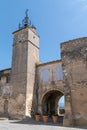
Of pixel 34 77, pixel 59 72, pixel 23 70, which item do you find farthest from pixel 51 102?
pixel 23 70

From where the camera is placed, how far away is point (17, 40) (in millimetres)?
22188

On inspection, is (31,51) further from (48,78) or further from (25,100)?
(25,100)

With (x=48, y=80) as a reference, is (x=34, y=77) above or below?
above

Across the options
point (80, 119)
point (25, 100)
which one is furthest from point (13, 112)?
point (80, 119)

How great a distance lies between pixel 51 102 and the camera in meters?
22.7

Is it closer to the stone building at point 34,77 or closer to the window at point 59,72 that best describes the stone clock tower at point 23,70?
the stone building at point 34,77

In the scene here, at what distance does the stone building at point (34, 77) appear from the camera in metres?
14.6

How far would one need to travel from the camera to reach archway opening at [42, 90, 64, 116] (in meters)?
20.4

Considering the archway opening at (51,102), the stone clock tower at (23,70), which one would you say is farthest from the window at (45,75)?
the archway opening at (51,102)

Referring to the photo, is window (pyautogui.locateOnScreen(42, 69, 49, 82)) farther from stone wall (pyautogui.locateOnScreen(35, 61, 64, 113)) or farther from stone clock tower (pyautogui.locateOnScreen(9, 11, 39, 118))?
stone clock tower (pyautogui.locateOnScreen(9, 11, 39, 118))

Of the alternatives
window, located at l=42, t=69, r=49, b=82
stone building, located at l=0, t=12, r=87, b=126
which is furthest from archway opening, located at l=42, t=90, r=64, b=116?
window, located at l=42, t=69, r=49, b=82

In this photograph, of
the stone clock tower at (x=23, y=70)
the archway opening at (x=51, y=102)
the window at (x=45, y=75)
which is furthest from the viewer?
the archway opening at (x=51, y=102)

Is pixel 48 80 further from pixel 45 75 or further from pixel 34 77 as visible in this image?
pixel 34 77

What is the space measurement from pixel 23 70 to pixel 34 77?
5.49 feet
